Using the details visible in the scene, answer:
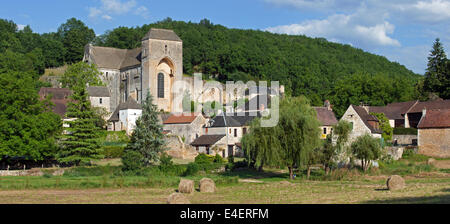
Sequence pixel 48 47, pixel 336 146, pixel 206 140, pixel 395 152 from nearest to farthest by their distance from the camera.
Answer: pixel 336 146 → pixel 395 152 → pixel 206 140 → pixel 48 47

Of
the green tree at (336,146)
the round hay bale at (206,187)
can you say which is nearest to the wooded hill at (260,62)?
the green tree at (336,146)

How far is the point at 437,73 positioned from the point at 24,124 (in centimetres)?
5369

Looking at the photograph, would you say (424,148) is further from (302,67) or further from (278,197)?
(302,67)

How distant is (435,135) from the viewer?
44375 millimetres

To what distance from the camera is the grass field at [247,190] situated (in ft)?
69.3

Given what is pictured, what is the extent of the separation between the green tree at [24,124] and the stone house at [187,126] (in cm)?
1523

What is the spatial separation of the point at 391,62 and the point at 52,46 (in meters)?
88.3

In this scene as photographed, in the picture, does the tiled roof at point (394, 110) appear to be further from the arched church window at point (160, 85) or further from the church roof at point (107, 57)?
the church roof at point (107, 57)

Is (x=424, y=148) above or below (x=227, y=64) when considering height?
below

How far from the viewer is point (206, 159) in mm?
42844

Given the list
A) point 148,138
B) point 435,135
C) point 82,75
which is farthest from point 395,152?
point 82,75

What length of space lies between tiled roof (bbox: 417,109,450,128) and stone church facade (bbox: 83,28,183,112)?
114 feet

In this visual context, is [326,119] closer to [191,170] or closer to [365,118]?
[365,118]
